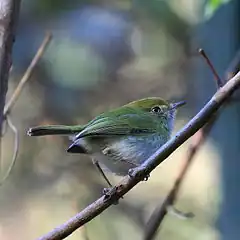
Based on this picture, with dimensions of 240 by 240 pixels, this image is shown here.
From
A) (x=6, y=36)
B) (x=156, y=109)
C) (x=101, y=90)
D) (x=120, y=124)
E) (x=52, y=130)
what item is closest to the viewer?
(x=6, y=36)

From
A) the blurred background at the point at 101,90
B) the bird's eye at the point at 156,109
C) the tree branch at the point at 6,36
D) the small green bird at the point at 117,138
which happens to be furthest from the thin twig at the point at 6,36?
the blurred background at the point at 101,90

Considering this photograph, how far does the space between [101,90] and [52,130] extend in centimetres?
96

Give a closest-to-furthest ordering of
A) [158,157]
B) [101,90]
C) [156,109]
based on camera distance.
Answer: [158,157] → [156,109] → [101,90]

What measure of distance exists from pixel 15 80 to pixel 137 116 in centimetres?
84

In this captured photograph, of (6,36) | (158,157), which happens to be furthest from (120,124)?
(158,157)

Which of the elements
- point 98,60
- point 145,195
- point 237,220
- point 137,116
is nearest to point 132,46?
point 98,60

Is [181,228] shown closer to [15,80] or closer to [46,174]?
[46,174]

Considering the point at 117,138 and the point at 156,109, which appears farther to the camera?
the point at 156,109

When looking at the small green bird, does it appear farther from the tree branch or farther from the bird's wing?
the tree branch

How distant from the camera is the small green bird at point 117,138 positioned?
1.08 m

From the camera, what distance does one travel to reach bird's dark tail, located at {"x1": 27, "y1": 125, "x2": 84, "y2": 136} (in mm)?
985

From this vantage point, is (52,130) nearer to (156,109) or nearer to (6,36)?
(6,36)

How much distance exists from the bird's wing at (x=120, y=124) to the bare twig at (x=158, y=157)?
1.04ft

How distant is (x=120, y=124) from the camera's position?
1159 mm
